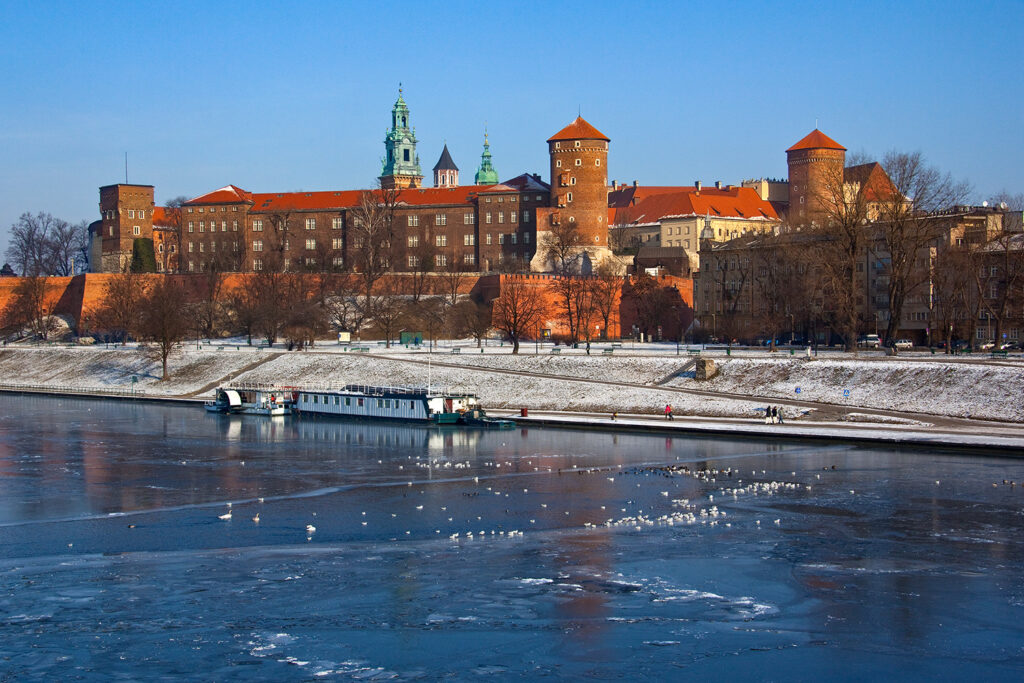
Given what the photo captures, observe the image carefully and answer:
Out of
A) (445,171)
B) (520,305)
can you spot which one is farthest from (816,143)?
(445,171)

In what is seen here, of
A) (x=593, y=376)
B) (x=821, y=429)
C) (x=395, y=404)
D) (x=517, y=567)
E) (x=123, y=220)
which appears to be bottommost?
(x=517, y=567)

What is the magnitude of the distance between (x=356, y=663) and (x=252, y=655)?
1308 millimetres

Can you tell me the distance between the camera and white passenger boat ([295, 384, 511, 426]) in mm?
40594

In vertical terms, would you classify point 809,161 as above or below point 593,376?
above

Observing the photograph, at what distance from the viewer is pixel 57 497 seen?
80.7ft

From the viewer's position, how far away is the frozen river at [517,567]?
13.8 m

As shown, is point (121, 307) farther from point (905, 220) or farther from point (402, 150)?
point (402, 150)

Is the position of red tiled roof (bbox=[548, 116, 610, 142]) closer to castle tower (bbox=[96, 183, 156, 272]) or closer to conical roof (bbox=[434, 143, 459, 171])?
castle tower (bbox=[96, 183, 156, 272])

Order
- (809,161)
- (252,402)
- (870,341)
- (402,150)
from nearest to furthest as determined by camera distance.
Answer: (252,402), (870,341), (809,161), (402,150)

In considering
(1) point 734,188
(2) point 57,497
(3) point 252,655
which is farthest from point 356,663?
(1) point 734,188

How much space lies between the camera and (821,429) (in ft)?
112

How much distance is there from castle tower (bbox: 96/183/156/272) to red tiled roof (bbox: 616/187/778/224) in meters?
41.7

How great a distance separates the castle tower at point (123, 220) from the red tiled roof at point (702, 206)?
137 ft

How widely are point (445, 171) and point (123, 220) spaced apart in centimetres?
8412
